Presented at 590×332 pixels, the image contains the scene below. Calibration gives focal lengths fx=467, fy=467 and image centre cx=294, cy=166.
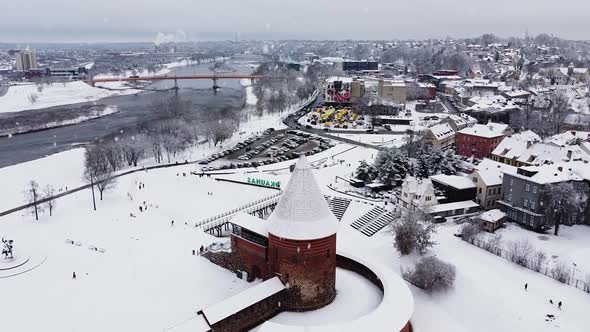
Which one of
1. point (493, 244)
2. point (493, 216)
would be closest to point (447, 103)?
point (493, 216)

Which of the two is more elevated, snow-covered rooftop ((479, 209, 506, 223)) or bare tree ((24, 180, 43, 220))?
bare tree ((24, 180, 43, 220))

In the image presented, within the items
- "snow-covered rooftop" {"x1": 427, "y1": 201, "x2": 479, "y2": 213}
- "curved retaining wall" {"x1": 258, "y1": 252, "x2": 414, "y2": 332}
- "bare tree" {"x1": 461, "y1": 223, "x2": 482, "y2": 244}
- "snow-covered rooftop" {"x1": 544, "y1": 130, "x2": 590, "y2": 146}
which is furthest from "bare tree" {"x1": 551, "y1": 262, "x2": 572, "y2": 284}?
"snow-covered rooftop" {"x1": 544, "y1": 130, "x2": 590, "y2": 146}

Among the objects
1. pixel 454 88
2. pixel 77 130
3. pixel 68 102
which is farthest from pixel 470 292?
pixel 68 102

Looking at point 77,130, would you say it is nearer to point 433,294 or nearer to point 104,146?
point 104,146

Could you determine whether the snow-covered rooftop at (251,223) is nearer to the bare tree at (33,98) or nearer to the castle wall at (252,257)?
the castle wall at (252,257)

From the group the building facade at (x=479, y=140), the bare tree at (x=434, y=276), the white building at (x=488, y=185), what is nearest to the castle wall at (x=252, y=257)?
the bare tree at (x=434, y=276)

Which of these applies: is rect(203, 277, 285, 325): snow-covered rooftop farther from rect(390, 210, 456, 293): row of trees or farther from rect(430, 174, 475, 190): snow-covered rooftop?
rect(430, 174, 475, 190): snow-covered rooftop

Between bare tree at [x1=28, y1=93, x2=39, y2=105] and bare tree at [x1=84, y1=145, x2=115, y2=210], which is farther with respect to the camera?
bare tree at [x1=28, y1=93, x2=39, y2=105]
